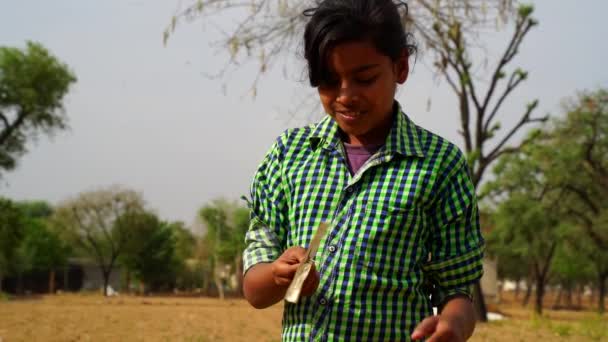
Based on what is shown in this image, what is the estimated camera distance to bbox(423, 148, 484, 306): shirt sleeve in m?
1.55

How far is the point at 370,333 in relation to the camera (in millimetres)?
1472

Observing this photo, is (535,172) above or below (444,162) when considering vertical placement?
above

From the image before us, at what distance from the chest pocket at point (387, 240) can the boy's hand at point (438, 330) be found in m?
0.12

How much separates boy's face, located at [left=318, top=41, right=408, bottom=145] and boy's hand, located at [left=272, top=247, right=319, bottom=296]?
0.36 metres

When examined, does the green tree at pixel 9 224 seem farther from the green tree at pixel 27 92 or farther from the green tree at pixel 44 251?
the green tree at pixel 44 251

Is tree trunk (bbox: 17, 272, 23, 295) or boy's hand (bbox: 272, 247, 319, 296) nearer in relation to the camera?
boy's hand (bbox: 272, 247, 319, 296)

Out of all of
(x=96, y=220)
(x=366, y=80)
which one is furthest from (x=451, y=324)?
(x=96, y=220)

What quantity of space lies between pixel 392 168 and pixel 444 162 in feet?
0.40

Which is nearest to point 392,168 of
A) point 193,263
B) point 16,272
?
point 16,272

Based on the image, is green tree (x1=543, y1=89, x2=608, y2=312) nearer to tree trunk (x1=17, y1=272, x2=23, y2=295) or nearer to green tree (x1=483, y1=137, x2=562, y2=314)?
green tree (x1=483, y1=137, x2=562, y2=314)

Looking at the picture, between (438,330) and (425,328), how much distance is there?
34mm

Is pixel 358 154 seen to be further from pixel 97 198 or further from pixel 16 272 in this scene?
pixel 16 272

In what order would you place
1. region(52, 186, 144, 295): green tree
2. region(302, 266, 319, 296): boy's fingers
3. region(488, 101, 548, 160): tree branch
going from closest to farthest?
region(302, 266, 319, 296): boy's fingers → region(488, 101, 548, 160): tree branch → region(52, 186, 144, 295): green tree

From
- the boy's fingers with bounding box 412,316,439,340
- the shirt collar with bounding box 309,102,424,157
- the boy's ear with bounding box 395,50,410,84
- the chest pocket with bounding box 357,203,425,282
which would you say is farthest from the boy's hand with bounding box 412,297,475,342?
the boy's ear with bounding box 395,50,410,84
